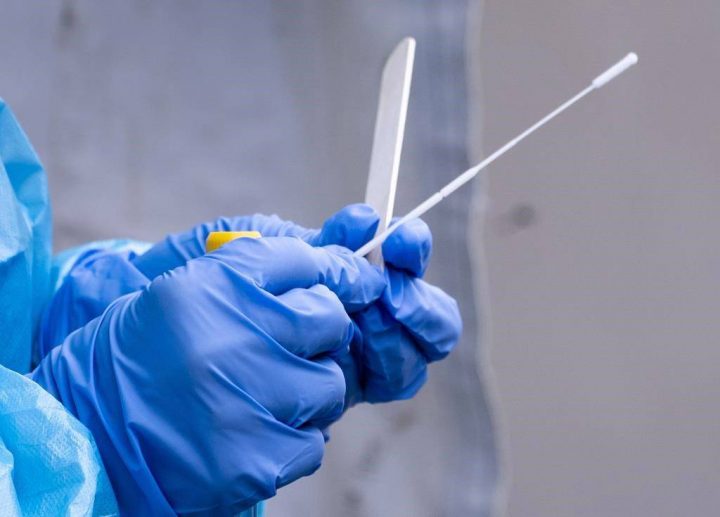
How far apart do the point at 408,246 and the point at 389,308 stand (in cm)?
6

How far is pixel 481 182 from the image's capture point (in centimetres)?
98

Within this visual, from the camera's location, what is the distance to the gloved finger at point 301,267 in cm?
61

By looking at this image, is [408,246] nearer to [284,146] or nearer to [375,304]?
[375,304]

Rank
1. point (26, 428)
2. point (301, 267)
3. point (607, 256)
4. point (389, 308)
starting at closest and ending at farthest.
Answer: point (26, 428) → point (301, 267) → point (389, 308) → point (607, 256)

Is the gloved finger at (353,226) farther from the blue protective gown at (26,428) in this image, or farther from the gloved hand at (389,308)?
the blue protective gown at (26,428)

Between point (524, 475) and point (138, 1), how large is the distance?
2.41 ft

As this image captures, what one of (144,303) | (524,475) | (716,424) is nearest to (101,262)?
(144,303)

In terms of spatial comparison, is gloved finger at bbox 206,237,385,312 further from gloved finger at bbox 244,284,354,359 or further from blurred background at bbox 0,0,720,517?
blurred background at bbox 0,0,720,517

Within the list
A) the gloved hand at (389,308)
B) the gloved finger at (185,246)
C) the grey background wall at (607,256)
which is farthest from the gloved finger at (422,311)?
the grey background wall at (607,256)

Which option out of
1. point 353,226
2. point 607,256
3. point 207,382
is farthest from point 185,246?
point 607,256

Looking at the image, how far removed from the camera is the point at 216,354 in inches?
21.8

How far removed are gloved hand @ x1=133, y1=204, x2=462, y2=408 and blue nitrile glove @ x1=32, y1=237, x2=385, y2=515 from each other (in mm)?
131

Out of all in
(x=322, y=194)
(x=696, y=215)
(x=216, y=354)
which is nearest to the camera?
(x=216, y=354)

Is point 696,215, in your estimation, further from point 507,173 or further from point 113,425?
point 113,425
